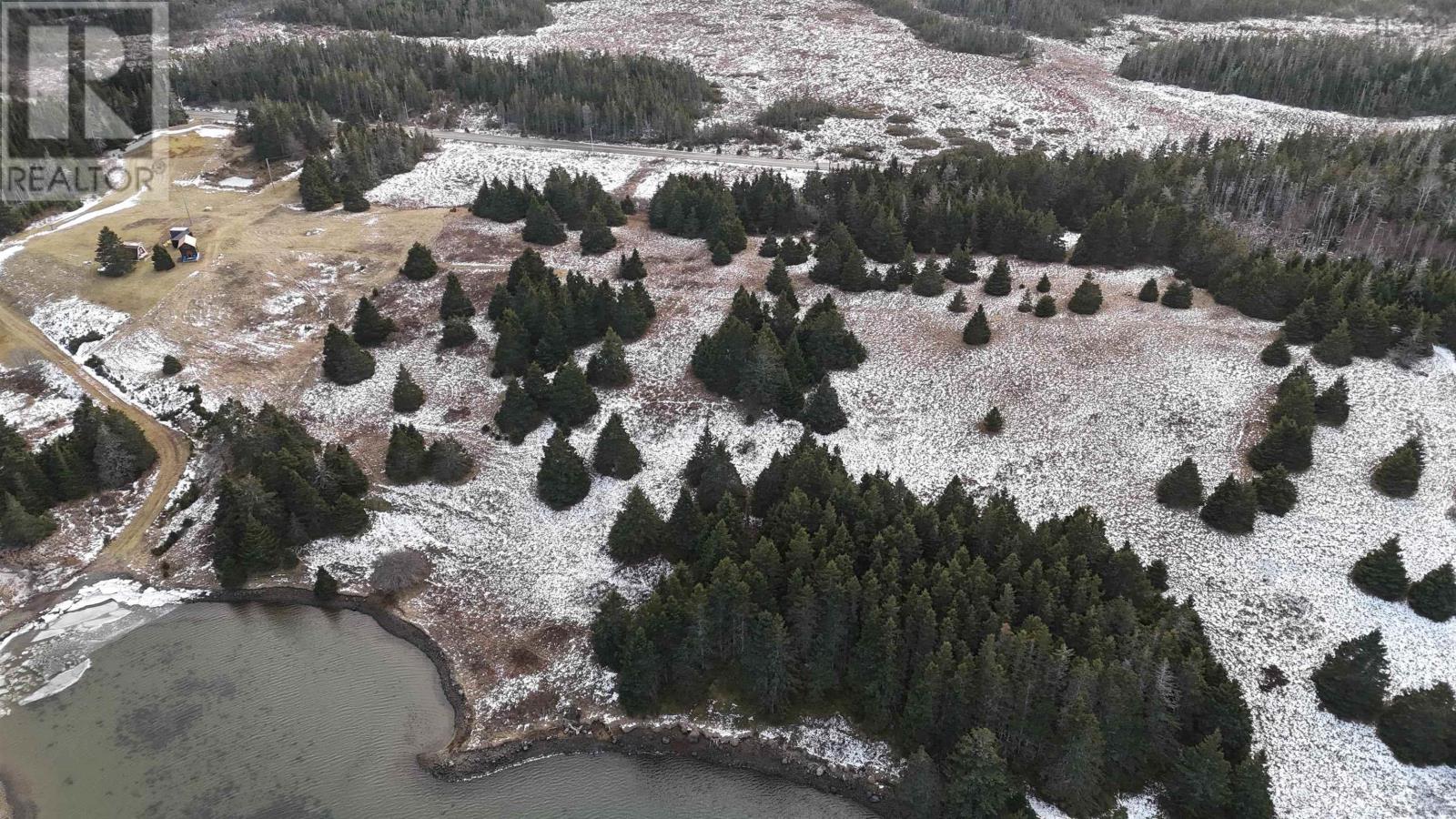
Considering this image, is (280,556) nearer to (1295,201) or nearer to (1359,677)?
(1359,677)

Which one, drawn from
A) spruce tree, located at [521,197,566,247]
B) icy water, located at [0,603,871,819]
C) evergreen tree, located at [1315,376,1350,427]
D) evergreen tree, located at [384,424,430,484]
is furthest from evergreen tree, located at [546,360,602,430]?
evergreen tree, located at [1315,376,1350,427]

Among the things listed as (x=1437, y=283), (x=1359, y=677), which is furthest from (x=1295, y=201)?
(x=1359, y=677)

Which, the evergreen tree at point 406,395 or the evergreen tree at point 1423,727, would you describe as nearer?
the evergreen tree at point 1423,727

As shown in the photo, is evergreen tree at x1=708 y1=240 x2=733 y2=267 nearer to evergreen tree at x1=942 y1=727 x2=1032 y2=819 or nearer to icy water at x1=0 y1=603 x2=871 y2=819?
icy water at x1=0 y1=603 x2=871 y2=819

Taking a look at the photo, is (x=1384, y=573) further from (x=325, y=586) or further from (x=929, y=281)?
(x=325, y=586)

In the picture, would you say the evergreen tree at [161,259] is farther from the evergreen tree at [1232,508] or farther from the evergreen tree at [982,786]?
the evergreen tree at [1232,508]

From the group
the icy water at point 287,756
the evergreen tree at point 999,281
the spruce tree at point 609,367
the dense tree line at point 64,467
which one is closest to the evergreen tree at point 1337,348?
the evergreen tree at point 999,281

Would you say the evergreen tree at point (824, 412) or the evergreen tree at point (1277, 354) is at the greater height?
the evergreen tree at point (1277, 354)
